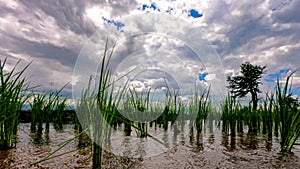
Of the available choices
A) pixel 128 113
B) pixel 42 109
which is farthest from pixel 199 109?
pixel 42 109

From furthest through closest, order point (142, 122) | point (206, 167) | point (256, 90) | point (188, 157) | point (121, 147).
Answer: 1. point (256, 90)
2. point (142, 122)
3. point (121, 147)
4. point (188, 157)
5. point (206, 167)

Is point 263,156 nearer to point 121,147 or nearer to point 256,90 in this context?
point 121,147

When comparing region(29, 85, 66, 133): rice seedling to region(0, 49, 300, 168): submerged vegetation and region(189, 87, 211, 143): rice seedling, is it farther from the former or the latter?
region(189, 87, 211, 143): rice seedling

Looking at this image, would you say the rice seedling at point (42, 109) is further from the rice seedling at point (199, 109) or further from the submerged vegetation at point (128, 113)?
the rice seedling at point (199, 109)

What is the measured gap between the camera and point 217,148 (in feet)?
8.77

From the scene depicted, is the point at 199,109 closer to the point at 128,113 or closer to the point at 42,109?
the point at 128,113

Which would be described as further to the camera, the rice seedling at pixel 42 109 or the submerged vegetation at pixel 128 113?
the rice seedling at pixel 42 109

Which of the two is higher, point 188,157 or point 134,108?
point 134,108

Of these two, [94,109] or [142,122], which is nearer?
[94,109]

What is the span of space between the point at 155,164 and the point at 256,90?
35853mm

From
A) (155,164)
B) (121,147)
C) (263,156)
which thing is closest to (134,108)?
(121,147)

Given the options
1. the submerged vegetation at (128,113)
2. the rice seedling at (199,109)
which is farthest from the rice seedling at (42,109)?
the rice seedling at (199,109)

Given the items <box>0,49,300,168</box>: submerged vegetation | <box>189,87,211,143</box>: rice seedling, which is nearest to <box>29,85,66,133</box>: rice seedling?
<box>0,49,300,168</box>: submerged vegetation

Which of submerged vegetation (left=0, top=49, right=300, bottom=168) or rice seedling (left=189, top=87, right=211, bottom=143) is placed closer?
submerged vegetation (left=0, top=49, right=300, bottom=168)
